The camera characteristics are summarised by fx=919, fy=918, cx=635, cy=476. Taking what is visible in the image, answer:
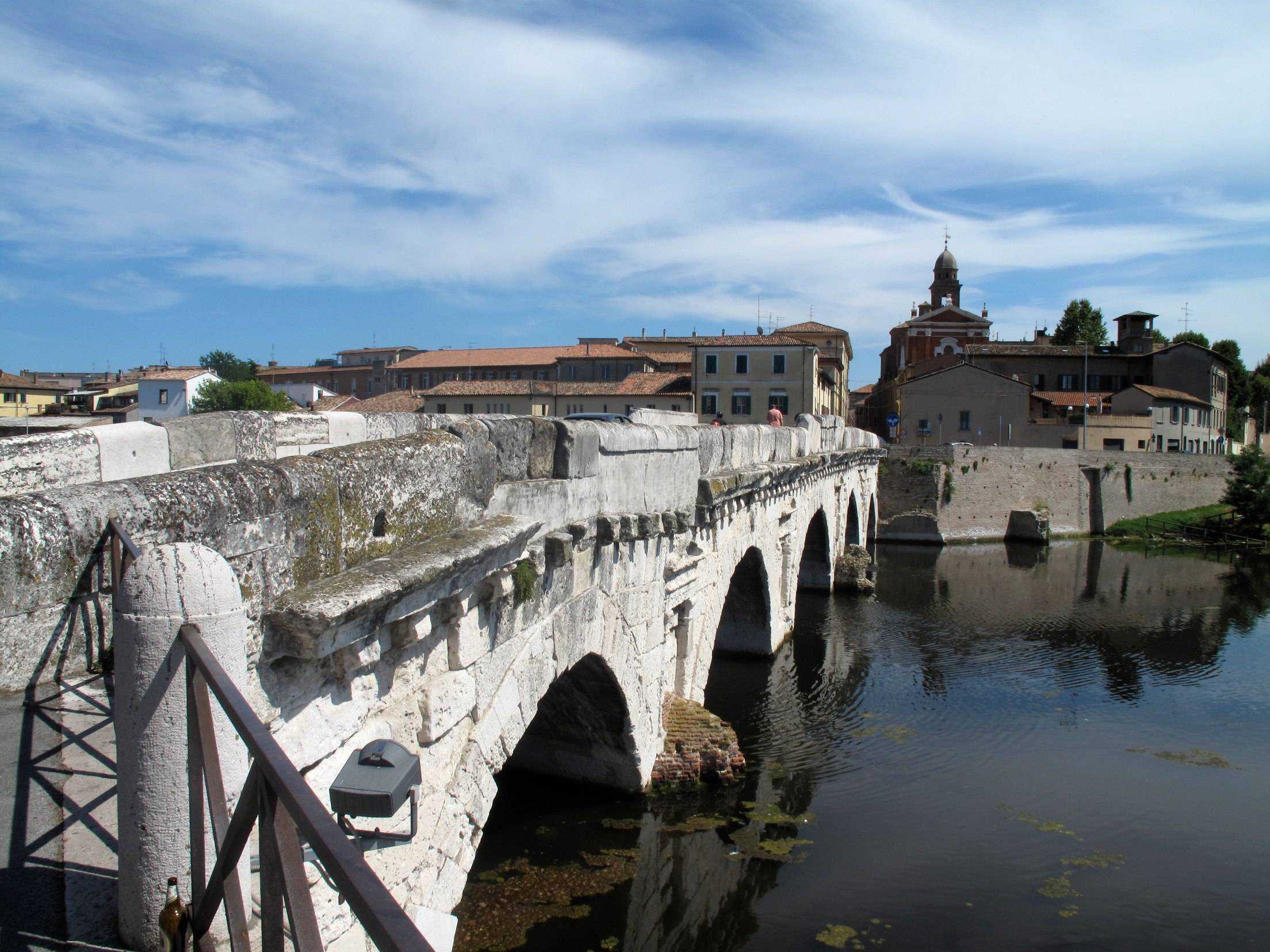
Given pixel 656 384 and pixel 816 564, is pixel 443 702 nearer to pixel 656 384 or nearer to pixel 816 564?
pixel 816 564

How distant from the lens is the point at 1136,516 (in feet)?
130

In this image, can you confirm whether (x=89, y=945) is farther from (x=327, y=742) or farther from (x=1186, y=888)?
(x=1186, y=888)

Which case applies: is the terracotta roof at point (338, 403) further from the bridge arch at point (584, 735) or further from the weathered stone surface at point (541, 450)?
the weathered stone surface at point (541, 450)

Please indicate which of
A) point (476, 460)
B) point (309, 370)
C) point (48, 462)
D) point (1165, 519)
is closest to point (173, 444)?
point (48, 462)

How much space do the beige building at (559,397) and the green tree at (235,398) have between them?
728 cm

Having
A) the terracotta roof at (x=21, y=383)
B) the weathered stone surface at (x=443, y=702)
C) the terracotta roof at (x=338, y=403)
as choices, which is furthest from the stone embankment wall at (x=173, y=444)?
the terracotta roof at (x=21, y=383)

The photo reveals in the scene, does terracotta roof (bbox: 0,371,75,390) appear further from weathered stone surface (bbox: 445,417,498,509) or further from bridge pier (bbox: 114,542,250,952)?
bridge pier (bbox: 114,542,250,952)

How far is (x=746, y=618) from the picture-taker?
55.2ft

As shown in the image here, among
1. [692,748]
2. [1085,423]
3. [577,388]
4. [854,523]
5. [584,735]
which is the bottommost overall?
[692,748]

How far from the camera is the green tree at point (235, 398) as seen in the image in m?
42.9

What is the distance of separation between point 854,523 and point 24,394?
32397 millimetres

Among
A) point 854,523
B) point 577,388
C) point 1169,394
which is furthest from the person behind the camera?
point 1169,394

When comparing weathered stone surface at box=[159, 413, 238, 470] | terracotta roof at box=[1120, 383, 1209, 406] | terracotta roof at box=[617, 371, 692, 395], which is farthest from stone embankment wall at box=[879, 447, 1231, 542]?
weathered stone surface at box=[159, 413, 238, 470]

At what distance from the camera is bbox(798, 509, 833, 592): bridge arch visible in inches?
923
